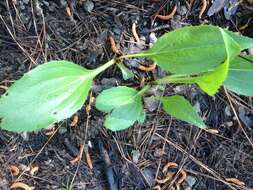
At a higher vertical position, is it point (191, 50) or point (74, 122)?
point (191, 50)

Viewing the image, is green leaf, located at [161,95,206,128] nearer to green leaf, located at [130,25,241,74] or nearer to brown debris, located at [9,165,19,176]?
green leaf, located at [130,25,241,74]

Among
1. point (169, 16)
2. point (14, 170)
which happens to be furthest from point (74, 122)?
point (169, 16)

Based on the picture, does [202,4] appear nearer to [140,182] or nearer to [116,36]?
[116,36]

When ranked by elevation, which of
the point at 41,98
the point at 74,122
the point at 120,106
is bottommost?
the point at 74,122

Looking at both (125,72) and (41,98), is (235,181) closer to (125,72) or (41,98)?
(125,72)

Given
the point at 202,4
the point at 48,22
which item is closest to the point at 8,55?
the point at 48,22

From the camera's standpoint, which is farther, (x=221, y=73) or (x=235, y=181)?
(x=235, y=181)

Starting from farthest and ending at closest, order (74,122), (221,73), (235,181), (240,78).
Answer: (235,181) → (74,122) → (240,78) → (221,73)
